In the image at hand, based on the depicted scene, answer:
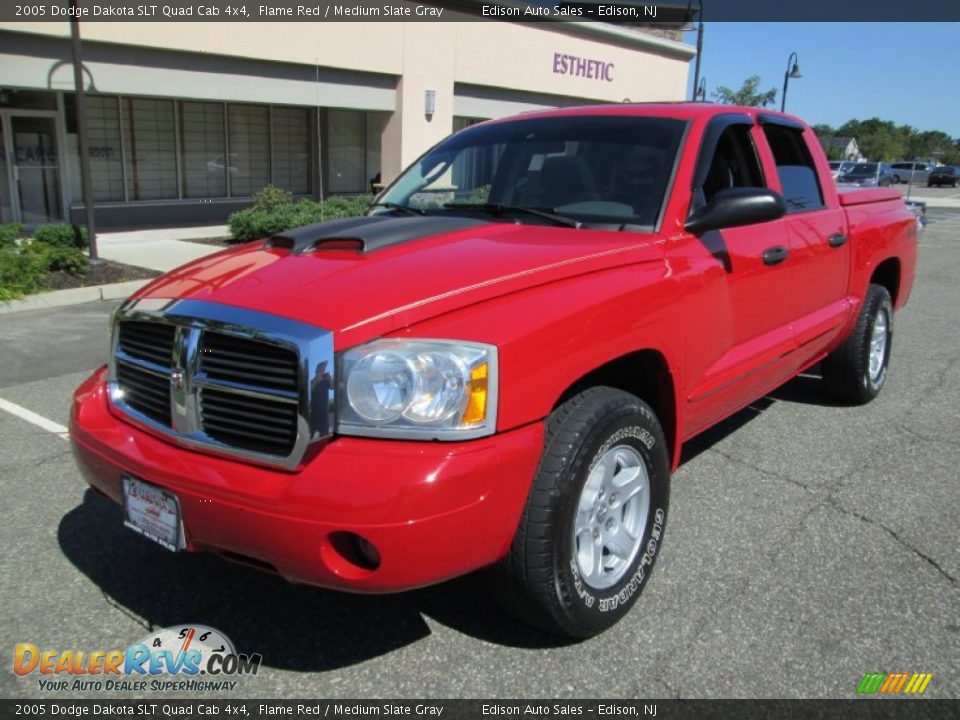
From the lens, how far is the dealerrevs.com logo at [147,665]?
262 centimetres

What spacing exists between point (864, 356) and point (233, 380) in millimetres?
4395

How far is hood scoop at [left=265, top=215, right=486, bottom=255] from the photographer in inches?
120

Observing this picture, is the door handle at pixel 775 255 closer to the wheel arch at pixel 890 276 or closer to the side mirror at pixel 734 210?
the side mirror at pixel 734 210

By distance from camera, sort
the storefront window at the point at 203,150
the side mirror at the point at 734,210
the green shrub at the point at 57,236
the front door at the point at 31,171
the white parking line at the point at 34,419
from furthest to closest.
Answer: the storefront window at the point at 203,150
the front door at the point at 31,171
the green shrub at the point at 57,236
the white parking line at the point at 34,419
the side mirror at the point at 734,210

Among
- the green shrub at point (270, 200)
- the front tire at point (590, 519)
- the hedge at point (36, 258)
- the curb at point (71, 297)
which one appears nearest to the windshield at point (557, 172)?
the front tire at point (590, 519)

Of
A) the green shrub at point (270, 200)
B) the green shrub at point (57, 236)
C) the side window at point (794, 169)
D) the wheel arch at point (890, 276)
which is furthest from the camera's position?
the green shrub at point (270, 200)

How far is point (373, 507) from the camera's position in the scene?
2.19 m

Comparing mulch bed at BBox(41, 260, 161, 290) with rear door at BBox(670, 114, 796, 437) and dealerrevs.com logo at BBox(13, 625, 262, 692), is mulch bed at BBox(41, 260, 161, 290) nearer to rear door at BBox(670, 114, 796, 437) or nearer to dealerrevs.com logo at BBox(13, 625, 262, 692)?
dealerrevs.com logo at BBox(13, 625, 262, 692)

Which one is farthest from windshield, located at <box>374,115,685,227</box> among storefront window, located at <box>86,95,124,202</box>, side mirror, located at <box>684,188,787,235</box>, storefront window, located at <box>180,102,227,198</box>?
storefront window, located at <box>180,102,227,198</box>

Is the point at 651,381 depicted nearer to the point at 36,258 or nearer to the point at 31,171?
the point at 36,258

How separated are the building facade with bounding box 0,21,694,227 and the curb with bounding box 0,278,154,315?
17.4ft

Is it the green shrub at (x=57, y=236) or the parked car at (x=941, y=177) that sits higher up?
the parked car at (x=941, y=177)

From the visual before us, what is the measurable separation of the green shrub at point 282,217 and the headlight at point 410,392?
417 inches

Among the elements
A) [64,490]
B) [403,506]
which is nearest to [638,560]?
[403,506]
